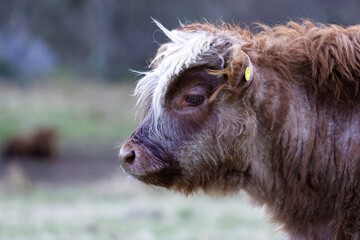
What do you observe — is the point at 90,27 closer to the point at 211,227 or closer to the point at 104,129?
the point at 104,129

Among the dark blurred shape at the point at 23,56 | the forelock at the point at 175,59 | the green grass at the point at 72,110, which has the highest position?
the dark blurred shape at the point at 23,56

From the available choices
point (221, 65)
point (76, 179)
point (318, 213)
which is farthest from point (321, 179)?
point (76, 179)

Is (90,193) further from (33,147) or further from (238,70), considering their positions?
(238,70)

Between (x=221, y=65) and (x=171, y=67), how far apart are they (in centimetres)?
30

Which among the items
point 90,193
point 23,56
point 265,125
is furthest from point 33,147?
point 265,125

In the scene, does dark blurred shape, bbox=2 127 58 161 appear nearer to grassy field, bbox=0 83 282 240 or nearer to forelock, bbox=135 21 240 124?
grassy field, bbox=0 83 282 240

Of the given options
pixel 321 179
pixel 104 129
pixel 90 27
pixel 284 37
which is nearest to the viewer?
pixel 321 179

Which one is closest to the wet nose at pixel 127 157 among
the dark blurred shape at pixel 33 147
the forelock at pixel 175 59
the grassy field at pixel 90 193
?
the forelock at pixel 175 59

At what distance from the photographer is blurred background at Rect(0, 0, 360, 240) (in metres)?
11.5

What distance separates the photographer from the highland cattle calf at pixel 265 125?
4992mm

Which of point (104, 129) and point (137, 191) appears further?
point (104, 129)

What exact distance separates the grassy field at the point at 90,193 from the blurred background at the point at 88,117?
0.03 m

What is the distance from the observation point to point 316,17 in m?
21.7

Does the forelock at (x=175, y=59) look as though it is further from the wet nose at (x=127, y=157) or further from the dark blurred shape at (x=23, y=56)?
the dark blurred shape at (x=23, y=56)
